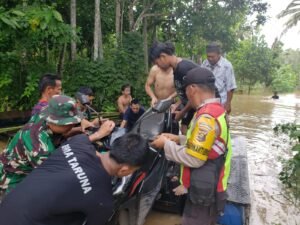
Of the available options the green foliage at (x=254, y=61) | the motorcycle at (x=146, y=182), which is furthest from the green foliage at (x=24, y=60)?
the green foliage at (x=254, y=61)

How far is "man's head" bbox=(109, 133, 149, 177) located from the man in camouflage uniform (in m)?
0.56

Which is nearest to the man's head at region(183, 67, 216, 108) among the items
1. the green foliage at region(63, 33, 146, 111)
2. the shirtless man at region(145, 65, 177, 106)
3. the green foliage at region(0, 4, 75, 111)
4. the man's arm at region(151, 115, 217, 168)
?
the man's arm at region(151, 115, 217, 168)

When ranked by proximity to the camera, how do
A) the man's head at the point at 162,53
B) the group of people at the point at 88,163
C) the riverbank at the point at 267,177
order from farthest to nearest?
the riverbank at the point at 267,177, the man's head at the point at 162,53, the group of people at the point at 88,163

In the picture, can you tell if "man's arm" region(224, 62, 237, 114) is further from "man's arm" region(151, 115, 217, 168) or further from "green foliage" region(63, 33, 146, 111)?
"green foliage" region(63, 33, 146, 111)

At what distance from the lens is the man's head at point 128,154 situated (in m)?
1.66

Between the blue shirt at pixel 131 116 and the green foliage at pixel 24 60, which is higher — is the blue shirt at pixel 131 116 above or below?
below

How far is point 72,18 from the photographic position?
8.61 metres

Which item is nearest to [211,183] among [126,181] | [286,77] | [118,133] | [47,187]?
[126,181]

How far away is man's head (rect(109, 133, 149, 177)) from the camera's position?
1.66 m

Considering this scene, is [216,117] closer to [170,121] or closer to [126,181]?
[126,181]

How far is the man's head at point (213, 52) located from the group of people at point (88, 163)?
2.10 m

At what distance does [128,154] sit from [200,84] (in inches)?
29.2

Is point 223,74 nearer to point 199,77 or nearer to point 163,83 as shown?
point 163,83

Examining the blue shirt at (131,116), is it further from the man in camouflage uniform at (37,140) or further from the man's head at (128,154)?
the man's head at (128,154)
